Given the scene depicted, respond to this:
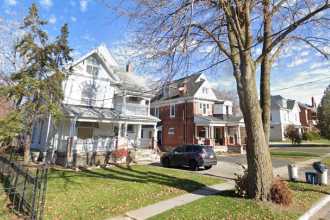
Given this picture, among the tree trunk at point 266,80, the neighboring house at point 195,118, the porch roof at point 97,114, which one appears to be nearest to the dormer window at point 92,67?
the porch roof at point 97,114

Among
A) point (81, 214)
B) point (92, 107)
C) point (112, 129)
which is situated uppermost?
point (92, 107)

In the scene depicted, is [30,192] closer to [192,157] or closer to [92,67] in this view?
[192,157]

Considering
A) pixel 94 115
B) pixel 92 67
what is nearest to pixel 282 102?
pixel 92 67

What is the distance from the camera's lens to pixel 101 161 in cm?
1794

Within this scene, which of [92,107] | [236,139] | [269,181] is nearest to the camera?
[269,181]

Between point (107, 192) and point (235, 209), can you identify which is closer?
point (235, 209)

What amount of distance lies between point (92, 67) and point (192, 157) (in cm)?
1266

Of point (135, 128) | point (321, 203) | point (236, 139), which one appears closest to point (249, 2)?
point (321, 203)

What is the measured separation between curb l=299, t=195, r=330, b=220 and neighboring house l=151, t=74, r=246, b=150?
21509mm

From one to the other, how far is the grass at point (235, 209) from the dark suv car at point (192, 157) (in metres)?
7.29

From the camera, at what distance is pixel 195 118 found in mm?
31625

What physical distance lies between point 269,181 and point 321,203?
7.40 feet

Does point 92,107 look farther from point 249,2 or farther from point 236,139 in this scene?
point 236,139

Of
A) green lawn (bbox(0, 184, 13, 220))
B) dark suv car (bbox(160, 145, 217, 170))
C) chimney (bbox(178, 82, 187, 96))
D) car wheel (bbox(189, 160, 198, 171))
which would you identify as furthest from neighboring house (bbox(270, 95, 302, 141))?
green lawn (bbox(0, 184, 13, 220))
